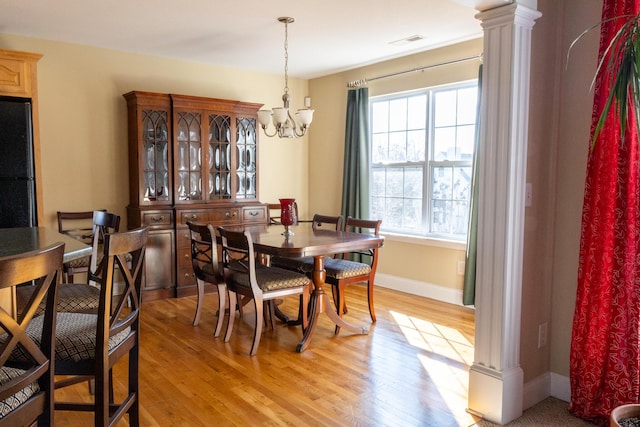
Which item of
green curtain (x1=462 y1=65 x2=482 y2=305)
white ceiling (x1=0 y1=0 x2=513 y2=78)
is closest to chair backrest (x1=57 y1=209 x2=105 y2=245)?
white ceiling (x1=0 y1=0 x2=513 y2=78)

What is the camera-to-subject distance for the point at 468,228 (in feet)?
14.7

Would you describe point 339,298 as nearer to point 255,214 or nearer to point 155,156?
point 255,214

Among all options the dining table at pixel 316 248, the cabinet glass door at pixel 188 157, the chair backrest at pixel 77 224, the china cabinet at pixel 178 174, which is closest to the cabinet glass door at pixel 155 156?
the china cabinet at pixel 178 174

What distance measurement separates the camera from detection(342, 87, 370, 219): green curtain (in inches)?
219

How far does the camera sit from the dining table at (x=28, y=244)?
6.48ft

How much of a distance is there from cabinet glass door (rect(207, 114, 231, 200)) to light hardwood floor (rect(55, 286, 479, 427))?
4.81 feet

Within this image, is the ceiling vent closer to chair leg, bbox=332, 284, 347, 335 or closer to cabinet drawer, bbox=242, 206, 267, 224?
cabinet drawer, bbox=242, 206, 267, 224

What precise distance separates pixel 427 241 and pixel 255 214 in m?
1.91

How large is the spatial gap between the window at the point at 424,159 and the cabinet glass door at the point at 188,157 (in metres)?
1.97

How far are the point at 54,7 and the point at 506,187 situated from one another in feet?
11.4

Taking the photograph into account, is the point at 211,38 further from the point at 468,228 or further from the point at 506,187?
the point at 506,187

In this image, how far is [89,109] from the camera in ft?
15.9

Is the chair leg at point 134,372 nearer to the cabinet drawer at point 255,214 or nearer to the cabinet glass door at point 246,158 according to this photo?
the cabinet drawer at point 255,214

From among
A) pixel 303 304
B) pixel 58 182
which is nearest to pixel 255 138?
pixel 58 182
